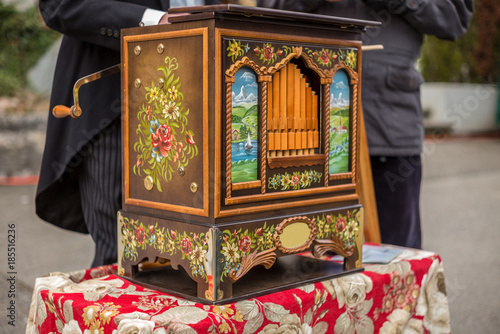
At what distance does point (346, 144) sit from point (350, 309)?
15.1 inches

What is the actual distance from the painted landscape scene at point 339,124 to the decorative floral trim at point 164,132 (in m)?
0.36

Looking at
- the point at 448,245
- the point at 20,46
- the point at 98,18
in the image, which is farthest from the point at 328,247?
the point at 20,46

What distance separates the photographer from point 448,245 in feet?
15.2

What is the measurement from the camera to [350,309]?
4.75ft

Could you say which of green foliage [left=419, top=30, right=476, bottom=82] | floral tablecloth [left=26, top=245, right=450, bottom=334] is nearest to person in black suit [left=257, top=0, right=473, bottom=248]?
floral tablecloth [left=26, top=245, right=450, bottom=334]

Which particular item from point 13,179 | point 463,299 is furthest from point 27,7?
point 463,299

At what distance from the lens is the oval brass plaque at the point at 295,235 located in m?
1.36

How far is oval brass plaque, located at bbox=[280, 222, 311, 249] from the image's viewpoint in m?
1.36

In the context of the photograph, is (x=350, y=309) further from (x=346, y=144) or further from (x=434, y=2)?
(x=434, y=2)

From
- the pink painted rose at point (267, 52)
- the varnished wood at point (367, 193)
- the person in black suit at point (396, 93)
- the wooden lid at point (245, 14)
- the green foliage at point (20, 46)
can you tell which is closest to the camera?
the wooden lid at point (245, 14)

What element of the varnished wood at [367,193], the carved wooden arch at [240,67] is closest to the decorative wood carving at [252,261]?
the carved wooden arch at [240,67]

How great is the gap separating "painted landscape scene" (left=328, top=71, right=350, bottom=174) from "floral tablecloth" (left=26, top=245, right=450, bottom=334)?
0.27 metres

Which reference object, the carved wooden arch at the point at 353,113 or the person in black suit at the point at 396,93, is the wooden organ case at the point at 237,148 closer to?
the carved wooden arch at the point at 353,113

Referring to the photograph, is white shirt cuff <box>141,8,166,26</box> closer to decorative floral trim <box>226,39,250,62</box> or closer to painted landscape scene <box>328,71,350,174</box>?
decorative floral trim <box>226,39,250,62</box>
